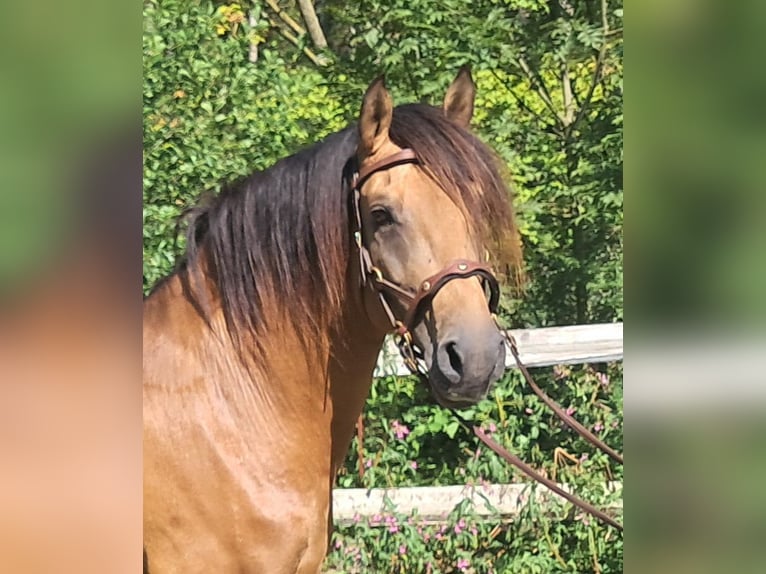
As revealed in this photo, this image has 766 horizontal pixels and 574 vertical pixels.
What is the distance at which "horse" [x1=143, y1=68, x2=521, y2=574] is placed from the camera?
1.67 m

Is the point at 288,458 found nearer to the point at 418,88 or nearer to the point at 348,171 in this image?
the point at 348,171

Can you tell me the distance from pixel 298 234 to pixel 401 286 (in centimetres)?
29

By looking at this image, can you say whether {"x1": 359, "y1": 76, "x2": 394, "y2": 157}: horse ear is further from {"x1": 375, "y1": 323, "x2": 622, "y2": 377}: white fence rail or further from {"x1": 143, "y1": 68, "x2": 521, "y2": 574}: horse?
{"x1": 375, "y1": 323, "x2": 622, "y2": 377}: white fence rail

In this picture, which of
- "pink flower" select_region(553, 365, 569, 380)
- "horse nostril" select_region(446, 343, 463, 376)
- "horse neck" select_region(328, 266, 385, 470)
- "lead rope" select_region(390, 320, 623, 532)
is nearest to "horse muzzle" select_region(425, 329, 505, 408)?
"horse nostril" select_region(446, 343, 463, 376)

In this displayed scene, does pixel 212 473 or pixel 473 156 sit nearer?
pixel 473 156

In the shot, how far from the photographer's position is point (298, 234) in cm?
174

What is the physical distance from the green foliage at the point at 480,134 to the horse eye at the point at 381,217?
0.44 m

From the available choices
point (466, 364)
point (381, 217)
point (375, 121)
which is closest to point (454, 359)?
point (466, 364)

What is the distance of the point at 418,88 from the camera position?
2010mm
